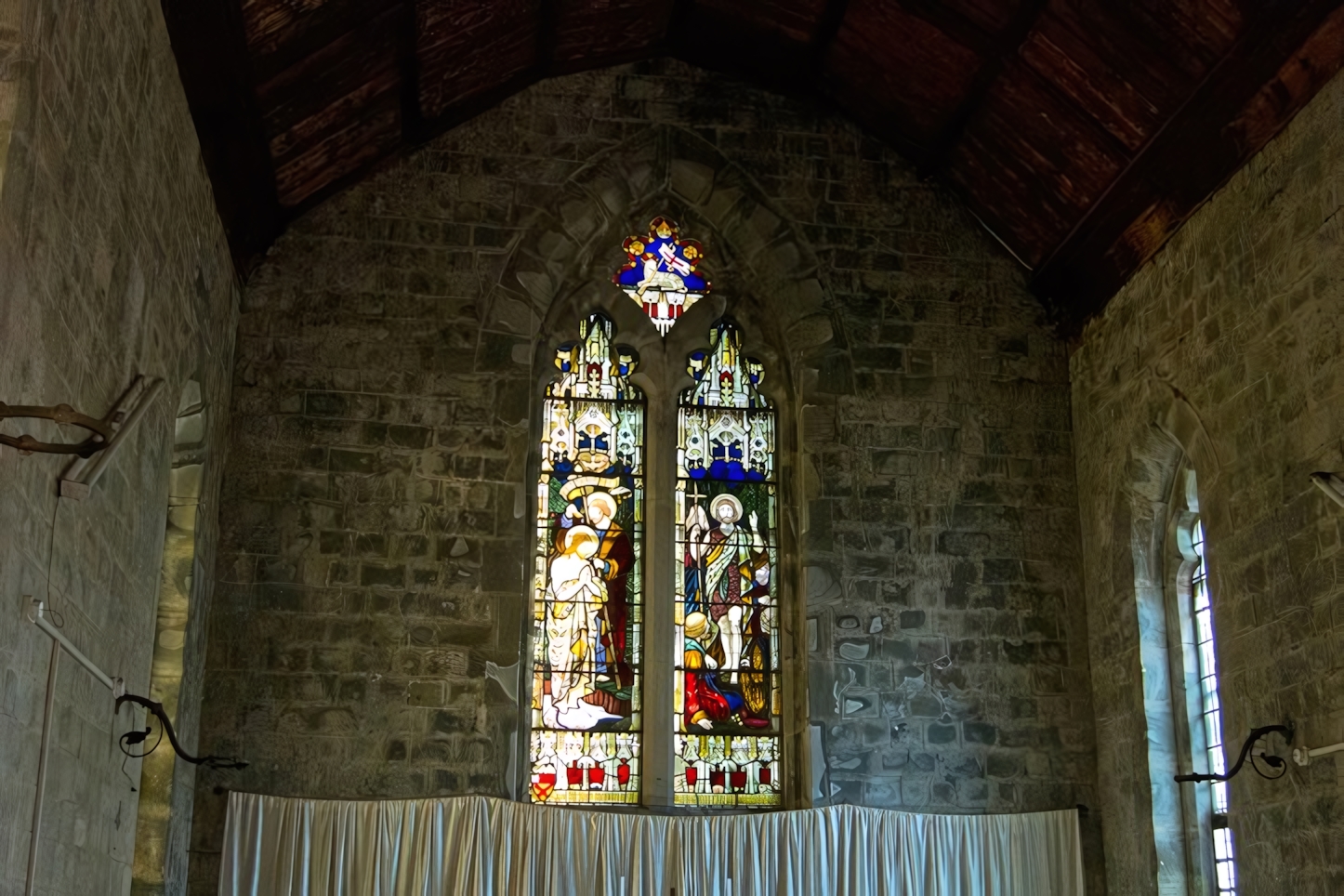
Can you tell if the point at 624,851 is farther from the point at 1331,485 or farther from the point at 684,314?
the point at 1331,485

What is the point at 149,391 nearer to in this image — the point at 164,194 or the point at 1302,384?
the point at 164,194

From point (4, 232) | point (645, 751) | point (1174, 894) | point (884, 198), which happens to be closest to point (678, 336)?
point (884, 198)

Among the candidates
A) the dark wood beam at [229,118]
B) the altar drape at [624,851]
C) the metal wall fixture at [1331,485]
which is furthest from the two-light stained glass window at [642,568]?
→ the metal wall fixture at [1331,485]

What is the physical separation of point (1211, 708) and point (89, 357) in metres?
5.64

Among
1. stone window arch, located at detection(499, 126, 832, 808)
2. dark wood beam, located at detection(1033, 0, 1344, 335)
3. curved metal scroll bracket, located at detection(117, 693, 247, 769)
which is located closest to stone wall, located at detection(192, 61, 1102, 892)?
stone window arch, located at detection(499, 126, 832, 808)

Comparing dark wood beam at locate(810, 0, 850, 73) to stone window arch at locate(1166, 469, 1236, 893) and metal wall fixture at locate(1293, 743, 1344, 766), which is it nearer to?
stone window arch at locate(1166, 469, 1236, 893)

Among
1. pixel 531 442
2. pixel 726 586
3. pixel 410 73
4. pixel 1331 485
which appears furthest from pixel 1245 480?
pixel 410 73

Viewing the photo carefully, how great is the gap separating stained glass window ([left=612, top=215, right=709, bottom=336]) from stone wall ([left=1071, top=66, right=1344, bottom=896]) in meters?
2.36

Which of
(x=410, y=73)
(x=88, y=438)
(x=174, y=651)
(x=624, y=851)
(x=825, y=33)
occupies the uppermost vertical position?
(x=825, y=33)

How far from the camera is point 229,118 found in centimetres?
720

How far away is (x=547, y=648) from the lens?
8.60 metres

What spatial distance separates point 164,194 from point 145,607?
1734 mm

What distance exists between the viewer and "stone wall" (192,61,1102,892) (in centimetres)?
811

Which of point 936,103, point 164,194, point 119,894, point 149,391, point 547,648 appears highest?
point 936,103
